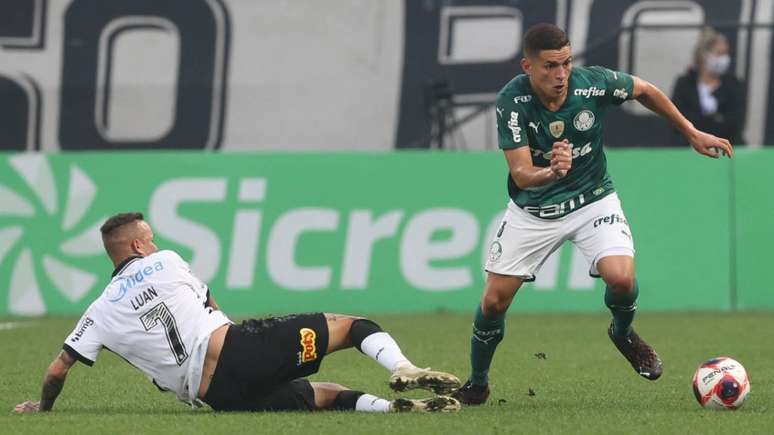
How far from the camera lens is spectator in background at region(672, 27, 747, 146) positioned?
59.5 feet

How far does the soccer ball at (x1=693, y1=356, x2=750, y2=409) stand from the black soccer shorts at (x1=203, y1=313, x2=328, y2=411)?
81.0 inches

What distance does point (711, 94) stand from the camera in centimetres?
1822

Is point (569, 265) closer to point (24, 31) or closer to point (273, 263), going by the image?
point (273, 263)

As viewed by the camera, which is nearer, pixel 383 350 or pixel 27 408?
pixel 383 350

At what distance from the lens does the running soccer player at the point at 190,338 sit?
8.30 metres

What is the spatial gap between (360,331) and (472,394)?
3.95 feet

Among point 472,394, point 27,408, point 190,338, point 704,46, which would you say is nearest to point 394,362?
point 190,338

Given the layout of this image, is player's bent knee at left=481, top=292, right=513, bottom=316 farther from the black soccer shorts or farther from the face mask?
the face mask

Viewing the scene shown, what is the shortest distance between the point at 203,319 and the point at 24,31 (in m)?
13.8

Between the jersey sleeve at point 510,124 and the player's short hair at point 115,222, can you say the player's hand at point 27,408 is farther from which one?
the jersey sleeve at point 510,124

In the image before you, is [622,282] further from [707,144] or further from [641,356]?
[707,144]

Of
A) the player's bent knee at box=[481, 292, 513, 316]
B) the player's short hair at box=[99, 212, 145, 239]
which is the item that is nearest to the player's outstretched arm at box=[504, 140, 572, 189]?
the player's bent knee at box=[481, 292, 513, 316]

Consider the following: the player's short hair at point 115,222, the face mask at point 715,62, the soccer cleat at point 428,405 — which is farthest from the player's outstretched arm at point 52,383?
the face mask at point 715,62

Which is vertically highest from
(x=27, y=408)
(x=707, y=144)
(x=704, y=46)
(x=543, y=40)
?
(x=704, y=46)
